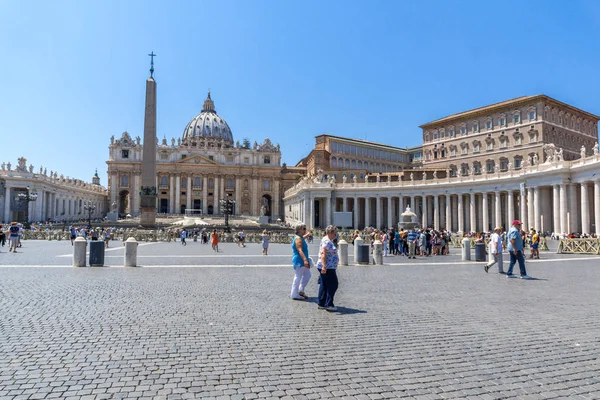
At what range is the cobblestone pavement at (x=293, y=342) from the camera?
4.19 meters

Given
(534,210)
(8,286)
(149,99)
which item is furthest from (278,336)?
(534,210)

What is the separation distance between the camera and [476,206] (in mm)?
51031

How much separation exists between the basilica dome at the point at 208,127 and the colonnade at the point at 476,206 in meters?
61.9

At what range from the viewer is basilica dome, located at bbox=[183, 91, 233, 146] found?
12312 cm

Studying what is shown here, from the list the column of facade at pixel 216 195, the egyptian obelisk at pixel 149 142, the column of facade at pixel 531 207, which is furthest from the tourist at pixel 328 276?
the column of facade at pixel 216 195

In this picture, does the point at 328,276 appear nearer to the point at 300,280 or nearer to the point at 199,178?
the point at 300,280

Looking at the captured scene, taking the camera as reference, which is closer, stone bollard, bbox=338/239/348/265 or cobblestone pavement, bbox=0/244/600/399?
cobblestone pavement, bbox=0/244/600/399

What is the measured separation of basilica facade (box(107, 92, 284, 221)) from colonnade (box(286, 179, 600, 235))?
3082cm

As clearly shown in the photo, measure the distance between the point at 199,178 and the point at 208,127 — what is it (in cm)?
3051

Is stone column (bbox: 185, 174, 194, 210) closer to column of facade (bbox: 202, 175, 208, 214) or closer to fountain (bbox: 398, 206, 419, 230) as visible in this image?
column of facade (bbox: 202, 175, 208, 214)

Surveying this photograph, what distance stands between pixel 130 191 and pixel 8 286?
88723mm

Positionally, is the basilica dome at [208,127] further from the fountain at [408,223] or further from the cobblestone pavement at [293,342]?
the cobblestone pavement at [293,342]

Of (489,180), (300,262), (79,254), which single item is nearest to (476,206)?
(489,180)

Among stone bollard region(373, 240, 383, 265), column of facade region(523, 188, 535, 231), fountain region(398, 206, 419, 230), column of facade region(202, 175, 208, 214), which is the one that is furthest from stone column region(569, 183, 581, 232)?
column of facade region(202, 175, 208, 214)
